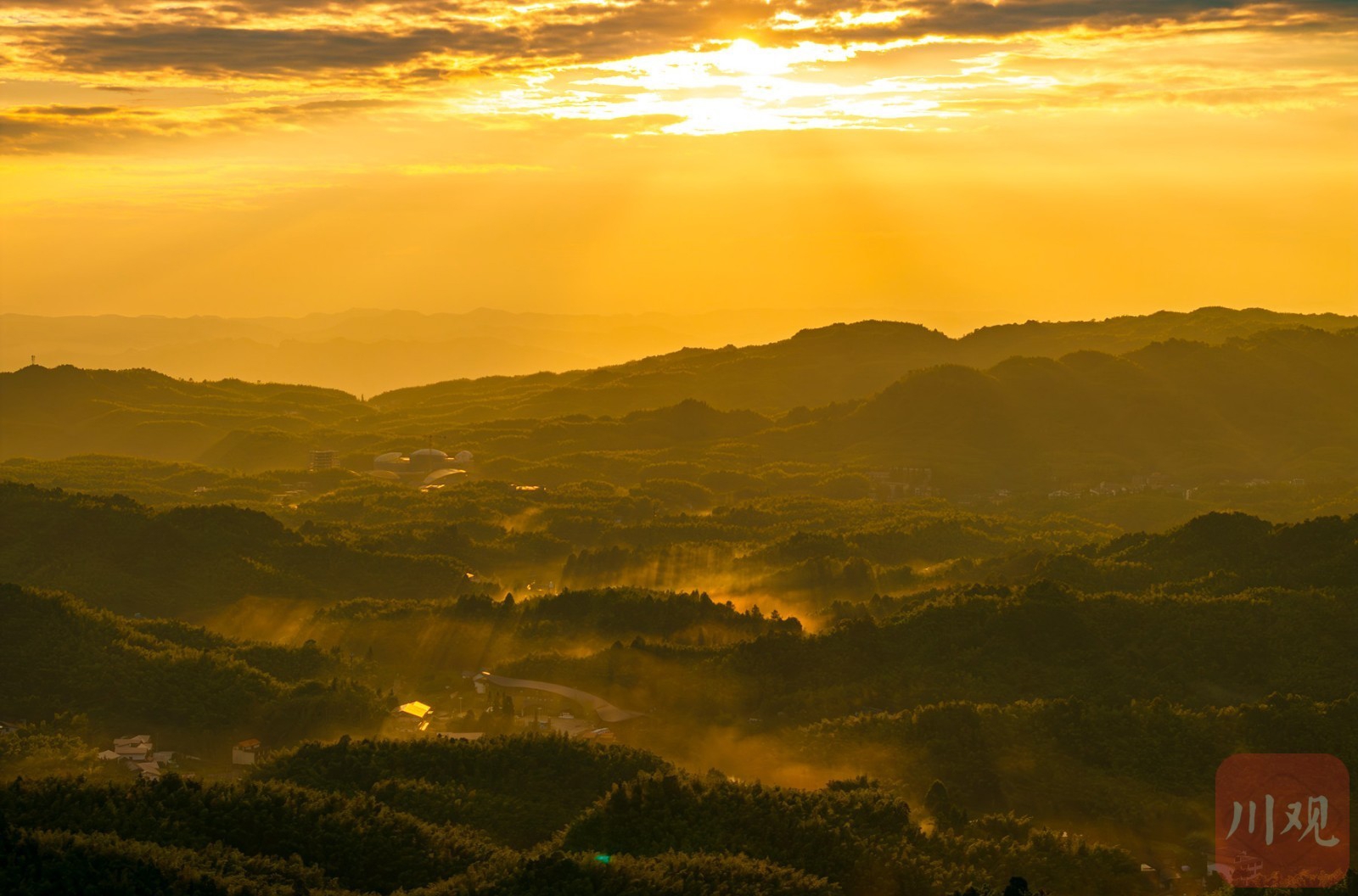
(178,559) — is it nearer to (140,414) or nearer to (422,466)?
(422,466)

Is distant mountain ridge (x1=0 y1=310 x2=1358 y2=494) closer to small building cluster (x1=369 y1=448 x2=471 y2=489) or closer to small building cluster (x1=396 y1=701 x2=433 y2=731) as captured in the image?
small building cluster (x1=369 y1=448 x2=471 y2=489)

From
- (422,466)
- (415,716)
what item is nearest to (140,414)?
(422,466)

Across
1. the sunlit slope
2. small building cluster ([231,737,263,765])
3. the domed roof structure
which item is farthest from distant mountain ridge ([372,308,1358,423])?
small building cluster ([231,737,263,765])

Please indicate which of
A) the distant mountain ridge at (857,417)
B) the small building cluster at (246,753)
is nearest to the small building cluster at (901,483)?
the distant mountain ridge at (857,417)

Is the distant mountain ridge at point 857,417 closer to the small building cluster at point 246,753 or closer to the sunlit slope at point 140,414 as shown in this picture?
the sunlit slope at point 140,414

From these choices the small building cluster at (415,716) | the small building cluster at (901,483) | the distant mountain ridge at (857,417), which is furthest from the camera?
the distant mountain ridge at (857,417)
